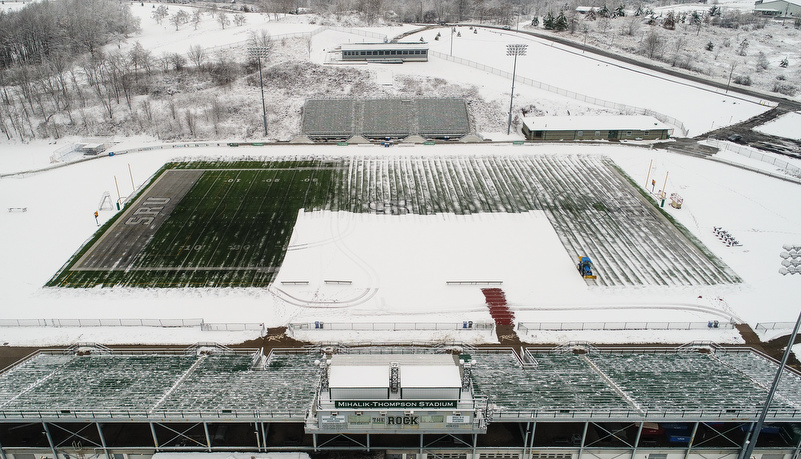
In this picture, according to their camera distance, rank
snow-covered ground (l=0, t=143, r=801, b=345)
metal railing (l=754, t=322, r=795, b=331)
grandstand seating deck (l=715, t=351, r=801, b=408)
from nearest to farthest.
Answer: grandstand seating deck (l=715, t=351, r=801, b=408), metal railing (l=754, t=322, r=795, b=331), snow-covered ground (l=0, t=143, r=801, b=345)

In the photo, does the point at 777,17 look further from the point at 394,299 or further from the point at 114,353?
the point at 114,353

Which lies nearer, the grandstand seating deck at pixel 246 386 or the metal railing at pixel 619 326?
the grandstand seating deck at pixel 246 386

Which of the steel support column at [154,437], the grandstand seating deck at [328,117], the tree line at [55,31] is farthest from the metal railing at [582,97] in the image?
the steel support column at [154,437]

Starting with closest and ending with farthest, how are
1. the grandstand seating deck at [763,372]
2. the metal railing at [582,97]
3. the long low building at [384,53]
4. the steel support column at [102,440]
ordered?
the steel support column at [102,440]
the grandstand seating deck at [763,372]
the metal railing at [582,97]
the long low building at [384,53]

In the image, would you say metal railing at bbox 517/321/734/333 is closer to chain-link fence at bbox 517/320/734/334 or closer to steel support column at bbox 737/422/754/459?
chain-link fence at bbox 517/320/734/334

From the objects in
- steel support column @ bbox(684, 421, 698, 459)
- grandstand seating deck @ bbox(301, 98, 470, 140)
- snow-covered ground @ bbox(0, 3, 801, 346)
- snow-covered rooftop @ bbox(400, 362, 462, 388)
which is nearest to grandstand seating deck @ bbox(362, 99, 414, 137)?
grandstand seating deck @ bbox(301, 98, 470, 140)

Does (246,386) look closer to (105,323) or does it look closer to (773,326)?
(105,323)

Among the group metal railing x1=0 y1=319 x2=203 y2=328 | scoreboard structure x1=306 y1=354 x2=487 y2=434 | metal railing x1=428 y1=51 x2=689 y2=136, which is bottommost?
metal railing x1=0 y1=319 x2=203 y2=328

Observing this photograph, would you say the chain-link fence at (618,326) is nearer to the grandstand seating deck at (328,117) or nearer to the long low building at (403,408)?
the long low building at (403,408)

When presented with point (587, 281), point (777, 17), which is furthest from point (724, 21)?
point (587, 281)
